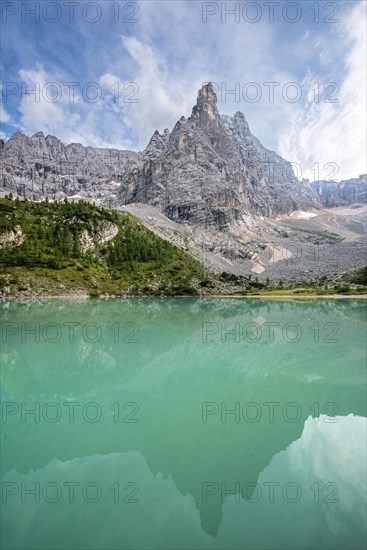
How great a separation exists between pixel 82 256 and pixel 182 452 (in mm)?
91672

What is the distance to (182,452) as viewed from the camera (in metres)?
10.1

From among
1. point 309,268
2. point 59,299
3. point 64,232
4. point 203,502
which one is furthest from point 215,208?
point 203,502

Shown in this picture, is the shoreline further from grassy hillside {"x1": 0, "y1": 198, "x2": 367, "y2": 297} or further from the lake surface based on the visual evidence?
the lake surface

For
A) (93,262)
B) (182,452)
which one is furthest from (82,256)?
(182,452)

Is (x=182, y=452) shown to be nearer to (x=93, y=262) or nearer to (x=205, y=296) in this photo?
(x=205, y=296)

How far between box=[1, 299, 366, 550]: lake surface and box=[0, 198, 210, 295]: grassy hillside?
61450mm

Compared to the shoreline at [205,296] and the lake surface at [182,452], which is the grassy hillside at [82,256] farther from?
the lake surface at [182,452]

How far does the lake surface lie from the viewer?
7.12m

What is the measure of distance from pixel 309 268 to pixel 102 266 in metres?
93.3

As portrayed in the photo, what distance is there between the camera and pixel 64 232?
332ft

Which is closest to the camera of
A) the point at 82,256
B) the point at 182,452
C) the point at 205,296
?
the point at 182,452

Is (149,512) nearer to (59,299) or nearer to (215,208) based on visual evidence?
(59,299)

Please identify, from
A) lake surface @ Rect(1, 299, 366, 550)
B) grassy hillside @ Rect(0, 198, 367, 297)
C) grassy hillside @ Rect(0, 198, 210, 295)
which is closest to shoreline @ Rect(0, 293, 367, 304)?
grassy hillside @ Rect(0, 198, 367, 297)

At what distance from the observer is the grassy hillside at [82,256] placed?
3100 inches
